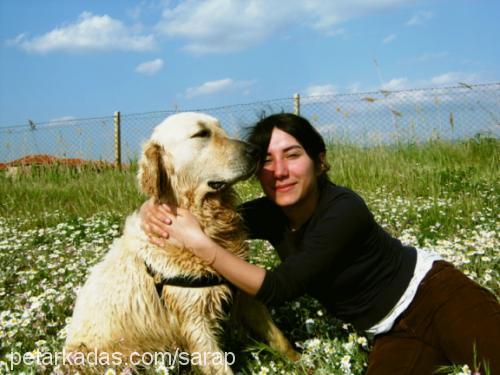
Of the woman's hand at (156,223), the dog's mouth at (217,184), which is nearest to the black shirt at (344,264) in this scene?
the dog's mouth at (217,184)

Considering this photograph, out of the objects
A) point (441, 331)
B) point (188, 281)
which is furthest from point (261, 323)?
point (441, 331)

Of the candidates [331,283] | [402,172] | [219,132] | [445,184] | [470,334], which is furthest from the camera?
[402,172]

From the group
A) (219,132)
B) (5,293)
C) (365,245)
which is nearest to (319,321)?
(365,245)

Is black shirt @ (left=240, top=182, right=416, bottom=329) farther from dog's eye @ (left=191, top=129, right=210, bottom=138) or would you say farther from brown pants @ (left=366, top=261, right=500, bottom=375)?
dog's eye @ (left=191, top=129, right=210, bottom=138)

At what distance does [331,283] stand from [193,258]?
0.89m

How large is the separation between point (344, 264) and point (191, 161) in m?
1.18

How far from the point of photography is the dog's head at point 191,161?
3.13 metres

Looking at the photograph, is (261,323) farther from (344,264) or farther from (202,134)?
(202,134)

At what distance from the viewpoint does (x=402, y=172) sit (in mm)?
7980

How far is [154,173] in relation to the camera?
3033mm

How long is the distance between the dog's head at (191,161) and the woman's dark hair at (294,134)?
4.7 inches

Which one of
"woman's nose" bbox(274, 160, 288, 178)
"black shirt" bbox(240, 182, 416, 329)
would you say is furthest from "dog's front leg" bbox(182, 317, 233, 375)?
"woman's nose" bbox(274, 160, 288, 178)

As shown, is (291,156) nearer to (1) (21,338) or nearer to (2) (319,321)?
(2) (319,321)

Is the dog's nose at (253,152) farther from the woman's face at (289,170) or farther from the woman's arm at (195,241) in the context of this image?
the woman's arm at (195,241)
